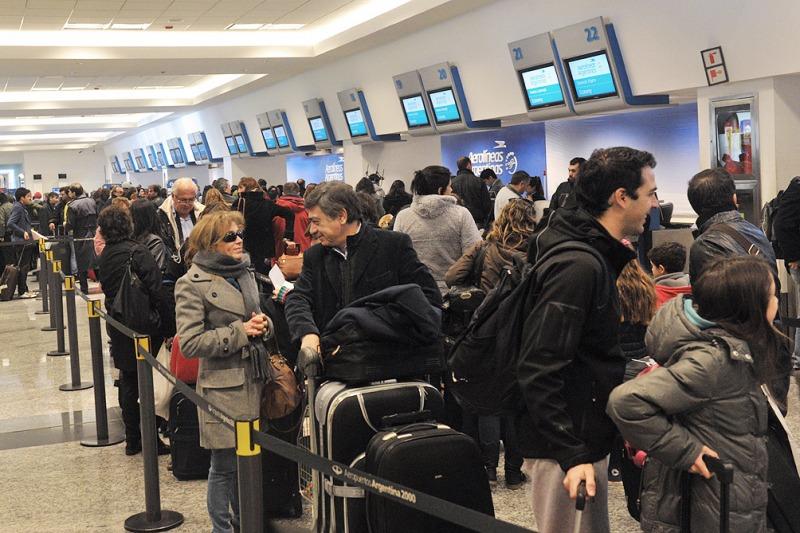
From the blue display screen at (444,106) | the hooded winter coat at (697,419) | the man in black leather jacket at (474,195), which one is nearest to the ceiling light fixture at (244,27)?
the blue display screen at (444,106)

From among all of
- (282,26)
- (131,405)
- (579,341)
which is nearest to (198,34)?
(282,26)

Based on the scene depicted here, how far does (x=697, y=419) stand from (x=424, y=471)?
38.0 inches

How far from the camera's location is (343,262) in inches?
149

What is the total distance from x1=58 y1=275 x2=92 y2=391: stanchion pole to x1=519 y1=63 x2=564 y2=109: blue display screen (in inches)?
234

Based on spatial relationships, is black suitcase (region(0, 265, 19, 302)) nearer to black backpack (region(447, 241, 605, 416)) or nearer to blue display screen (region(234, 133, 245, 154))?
blue display screen (region(234, 133, 245, 154))

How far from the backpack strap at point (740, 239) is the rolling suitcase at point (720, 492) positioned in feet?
6.67

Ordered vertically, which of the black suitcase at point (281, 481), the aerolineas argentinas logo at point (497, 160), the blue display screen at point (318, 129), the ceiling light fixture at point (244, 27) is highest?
the ceiling light fixture at point (244, 27)

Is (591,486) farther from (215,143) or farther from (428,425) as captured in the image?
(215,143)

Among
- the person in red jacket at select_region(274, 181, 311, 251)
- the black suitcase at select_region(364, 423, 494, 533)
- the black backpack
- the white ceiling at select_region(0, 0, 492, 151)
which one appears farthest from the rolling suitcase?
the white ceiling at select_region(0, 0, 492, 151)

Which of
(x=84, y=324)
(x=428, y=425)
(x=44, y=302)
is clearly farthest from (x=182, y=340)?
(x=44, y=302)

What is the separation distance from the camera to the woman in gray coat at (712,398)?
2.49 m

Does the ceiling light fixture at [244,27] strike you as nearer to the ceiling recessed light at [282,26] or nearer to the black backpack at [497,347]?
the ceiling recessed light at [282,26]

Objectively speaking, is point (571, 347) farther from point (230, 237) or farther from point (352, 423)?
point (230, 237)

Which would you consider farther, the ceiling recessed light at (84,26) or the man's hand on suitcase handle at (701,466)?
the ceiling recessed light at (84,26)
